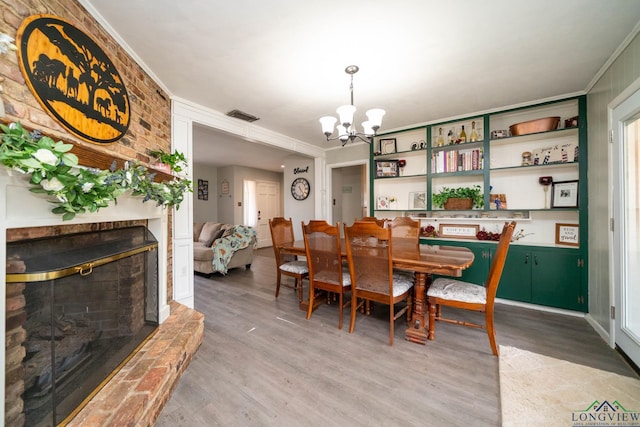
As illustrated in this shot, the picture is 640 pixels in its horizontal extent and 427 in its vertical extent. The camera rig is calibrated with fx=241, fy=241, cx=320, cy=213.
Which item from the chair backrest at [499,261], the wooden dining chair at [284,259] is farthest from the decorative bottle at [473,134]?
the wooden dining chair at [284,259]

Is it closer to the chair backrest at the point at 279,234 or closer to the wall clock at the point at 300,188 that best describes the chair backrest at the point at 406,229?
the chair backrest at the point at 279,234

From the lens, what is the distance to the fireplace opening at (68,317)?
1.05 metres

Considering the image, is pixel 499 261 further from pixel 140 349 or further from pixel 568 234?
pixel 140 349

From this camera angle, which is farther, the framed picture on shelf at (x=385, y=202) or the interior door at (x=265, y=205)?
the interior door at (x=265, y=205)

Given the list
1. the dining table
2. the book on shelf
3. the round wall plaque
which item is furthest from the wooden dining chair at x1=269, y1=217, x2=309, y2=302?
the book on shelf

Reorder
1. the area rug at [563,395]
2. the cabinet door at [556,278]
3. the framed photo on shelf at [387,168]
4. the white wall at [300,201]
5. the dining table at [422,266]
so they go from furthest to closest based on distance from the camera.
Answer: the white wall at [300,201] < the framed photo on shelf at [387,168] < the cabinet door at [556,278] < the dining table at [422,266] < the area rug at [563,395]

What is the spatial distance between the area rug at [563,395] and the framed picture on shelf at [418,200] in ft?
7.35

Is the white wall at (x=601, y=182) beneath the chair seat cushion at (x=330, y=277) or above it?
above

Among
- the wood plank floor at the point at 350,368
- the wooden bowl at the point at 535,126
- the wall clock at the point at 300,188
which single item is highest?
the wooden bowl at the point at 535,126

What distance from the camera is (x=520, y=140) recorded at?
306cm

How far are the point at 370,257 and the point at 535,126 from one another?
2.64m

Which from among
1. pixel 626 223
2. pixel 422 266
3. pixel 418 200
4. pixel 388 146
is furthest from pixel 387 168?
pixel 626 223

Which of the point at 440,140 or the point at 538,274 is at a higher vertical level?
the point at 440,140

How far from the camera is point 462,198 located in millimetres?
3250
